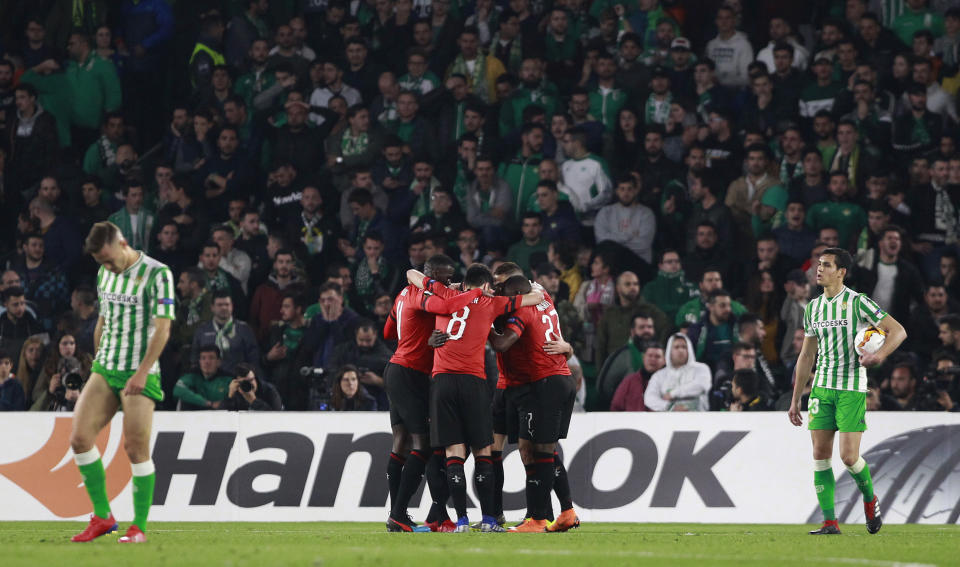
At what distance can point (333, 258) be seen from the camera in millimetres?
18203

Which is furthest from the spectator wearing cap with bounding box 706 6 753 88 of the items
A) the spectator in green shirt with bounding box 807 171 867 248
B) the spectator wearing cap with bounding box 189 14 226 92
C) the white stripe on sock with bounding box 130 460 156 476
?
the white stripe on sock with bounding box 130 460 156 476

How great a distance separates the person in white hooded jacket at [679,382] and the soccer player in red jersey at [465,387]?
4386 mm

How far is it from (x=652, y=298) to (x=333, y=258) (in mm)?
4432

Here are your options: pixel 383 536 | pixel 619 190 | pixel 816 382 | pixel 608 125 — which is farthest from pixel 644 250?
pixel 383 536

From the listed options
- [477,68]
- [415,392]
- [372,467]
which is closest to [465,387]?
[415,392]

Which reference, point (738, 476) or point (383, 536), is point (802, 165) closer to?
point (738, 476)

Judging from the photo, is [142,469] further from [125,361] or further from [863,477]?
[863,477]

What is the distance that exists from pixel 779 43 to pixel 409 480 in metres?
10.3

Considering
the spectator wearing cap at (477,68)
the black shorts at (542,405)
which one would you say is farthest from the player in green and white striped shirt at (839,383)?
the spectator wearing cap at (477,68)

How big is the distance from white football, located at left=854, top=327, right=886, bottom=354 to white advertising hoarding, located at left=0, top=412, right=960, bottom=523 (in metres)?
3.25

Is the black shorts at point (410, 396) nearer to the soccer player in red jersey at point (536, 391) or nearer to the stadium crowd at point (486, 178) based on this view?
the soccer player in red jersey at point (536, 391)

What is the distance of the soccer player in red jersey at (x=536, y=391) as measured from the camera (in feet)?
36.5

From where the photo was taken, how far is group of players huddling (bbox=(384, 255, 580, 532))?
1086cm

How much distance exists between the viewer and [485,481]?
11.1 metres
